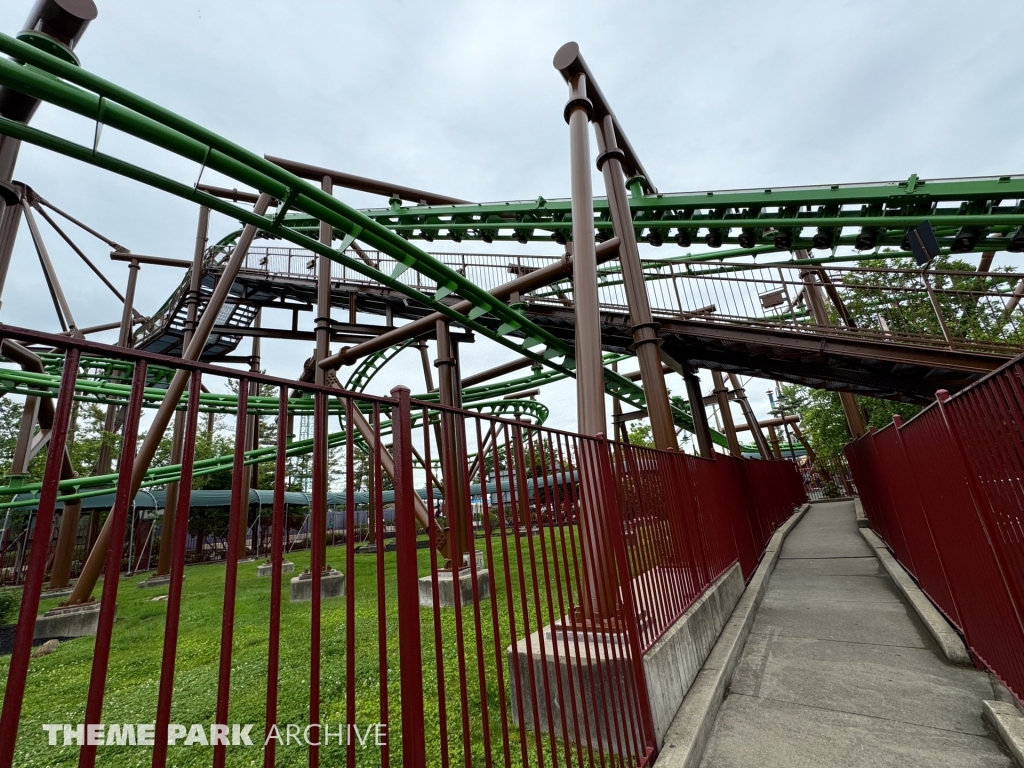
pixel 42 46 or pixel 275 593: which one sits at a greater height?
pixel 42 46

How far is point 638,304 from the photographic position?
21.0 feet

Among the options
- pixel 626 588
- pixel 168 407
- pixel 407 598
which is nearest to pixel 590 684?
pixel 626 588

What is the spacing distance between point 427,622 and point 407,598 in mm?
5066

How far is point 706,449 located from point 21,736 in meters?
11.0

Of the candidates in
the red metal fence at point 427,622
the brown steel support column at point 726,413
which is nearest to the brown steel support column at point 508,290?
the red metal fence at point 427,622

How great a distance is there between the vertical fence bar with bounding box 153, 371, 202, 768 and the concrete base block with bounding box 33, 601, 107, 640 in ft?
30.3

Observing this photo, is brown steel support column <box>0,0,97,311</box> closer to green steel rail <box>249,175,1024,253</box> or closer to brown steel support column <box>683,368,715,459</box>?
green steel rail <box>249,175,1024,253</box>

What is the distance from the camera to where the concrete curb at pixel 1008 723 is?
2.69 meters

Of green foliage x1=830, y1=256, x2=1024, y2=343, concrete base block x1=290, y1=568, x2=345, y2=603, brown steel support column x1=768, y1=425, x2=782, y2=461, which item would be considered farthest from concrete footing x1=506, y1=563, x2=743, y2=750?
brown steel support column x1=768, y1=425, x2=782, y2=461

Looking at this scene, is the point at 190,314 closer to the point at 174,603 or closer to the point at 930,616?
the point at 174,603

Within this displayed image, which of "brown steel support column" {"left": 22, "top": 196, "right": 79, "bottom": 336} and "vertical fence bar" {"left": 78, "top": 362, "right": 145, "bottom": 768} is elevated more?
"brown steel support column" {"left": 22, "top": 196, "right": 79, "bottom": 336}

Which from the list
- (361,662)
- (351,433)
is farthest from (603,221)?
(351,433)

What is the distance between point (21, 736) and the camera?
380 cm

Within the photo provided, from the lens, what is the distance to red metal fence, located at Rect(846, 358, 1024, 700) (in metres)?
2.64
